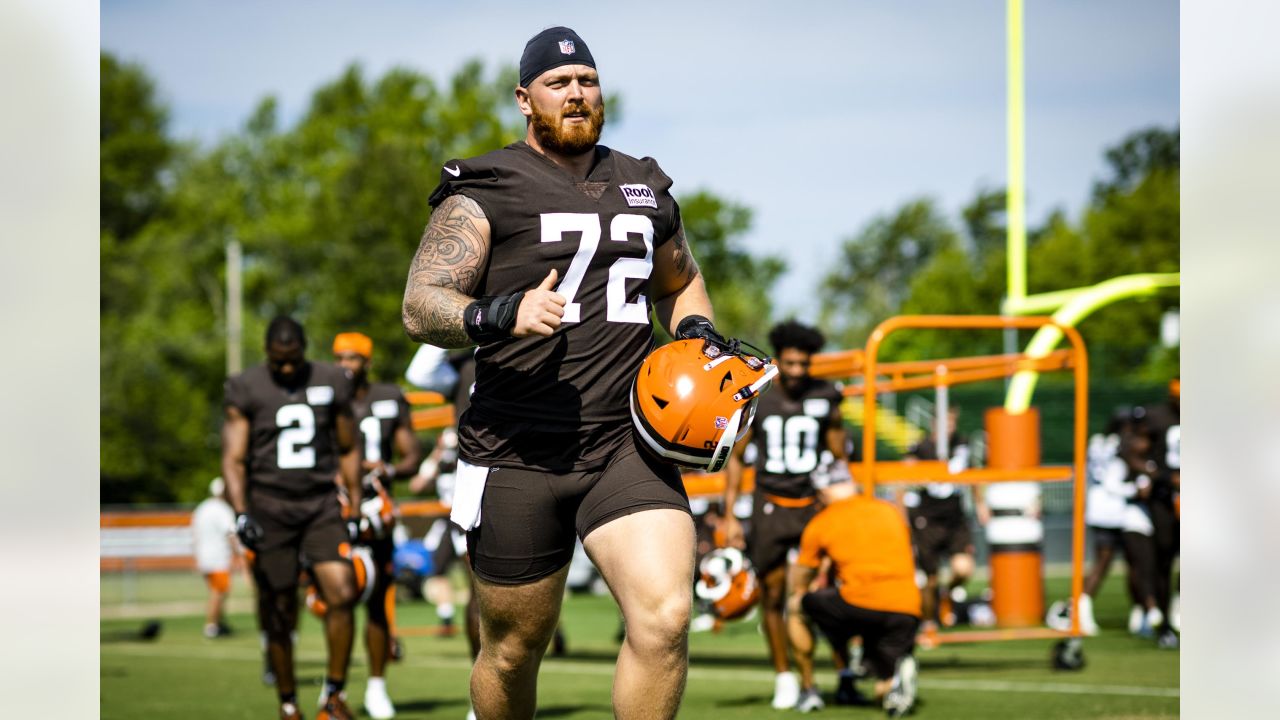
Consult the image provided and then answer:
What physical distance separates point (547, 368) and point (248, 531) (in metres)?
4.21

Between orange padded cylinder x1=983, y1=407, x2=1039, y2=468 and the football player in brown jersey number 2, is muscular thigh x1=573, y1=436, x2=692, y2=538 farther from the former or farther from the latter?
orange padded cylinder x1=983, y1=407, x2=1039, y2=468

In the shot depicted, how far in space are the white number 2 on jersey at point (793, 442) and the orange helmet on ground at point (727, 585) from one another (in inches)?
31.8

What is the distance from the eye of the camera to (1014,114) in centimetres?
1656

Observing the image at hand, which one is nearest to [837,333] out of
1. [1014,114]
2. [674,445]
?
[1014,114]

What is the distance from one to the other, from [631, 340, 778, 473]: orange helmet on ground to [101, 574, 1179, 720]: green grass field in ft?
14.5

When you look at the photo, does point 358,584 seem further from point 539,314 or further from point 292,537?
point 539,314

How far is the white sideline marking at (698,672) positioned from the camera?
9.54 m

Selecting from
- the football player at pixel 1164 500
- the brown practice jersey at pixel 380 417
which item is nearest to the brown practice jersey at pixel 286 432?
the brown practice jersey at pixel 380 417

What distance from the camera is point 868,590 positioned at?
Answer: 8680mm

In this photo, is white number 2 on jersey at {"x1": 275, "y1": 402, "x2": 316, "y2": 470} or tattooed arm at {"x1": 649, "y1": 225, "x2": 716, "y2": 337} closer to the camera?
tattooed arm at {"x1": 649, "y1": 225, "x2": 716, "y2": 337}

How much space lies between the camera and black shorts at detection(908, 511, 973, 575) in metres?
15.8

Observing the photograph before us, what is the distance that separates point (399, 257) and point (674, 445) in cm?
4315

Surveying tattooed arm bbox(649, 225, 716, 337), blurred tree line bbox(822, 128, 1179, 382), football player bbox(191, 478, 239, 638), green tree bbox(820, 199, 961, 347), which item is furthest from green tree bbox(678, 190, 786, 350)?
tattooed arm bbox(649, 225, 716, 337)

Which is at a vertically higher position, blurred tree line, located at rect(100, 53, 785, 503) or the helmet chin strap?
blurred tree line, located at rect(100, 53, 785, 503)
